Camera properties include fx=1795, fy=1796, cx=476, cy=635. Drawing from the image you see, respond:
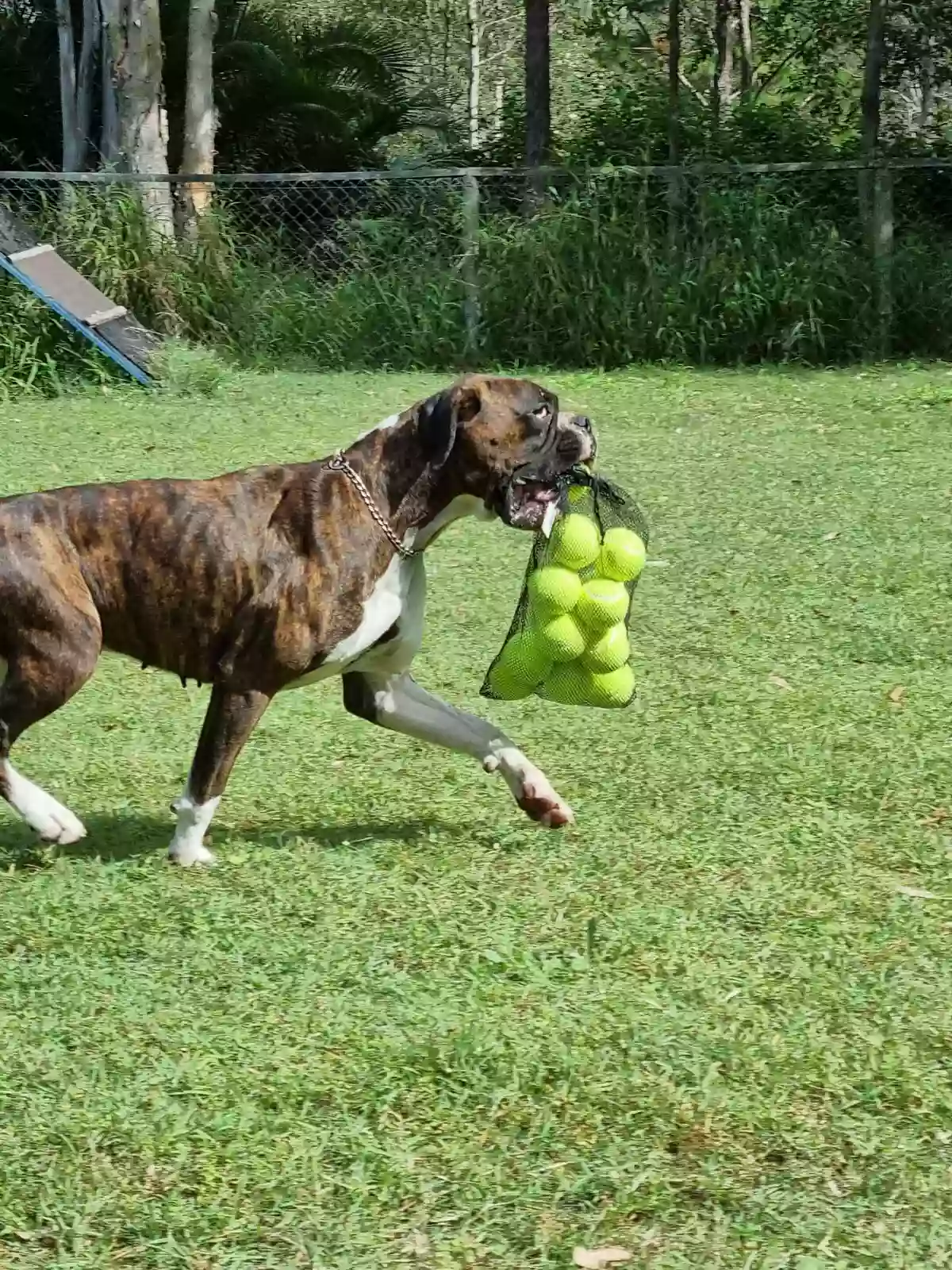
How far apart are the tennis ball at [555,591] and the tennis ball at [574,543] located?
0.03m

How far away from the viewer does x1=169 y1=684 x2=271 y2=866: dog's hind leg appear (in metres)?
5.11

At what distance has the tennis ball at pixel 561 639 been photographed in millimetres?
5352

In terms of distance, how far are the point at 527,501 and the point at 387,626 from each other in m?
0.54

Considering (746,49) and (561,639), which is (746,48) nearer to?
(746,49)

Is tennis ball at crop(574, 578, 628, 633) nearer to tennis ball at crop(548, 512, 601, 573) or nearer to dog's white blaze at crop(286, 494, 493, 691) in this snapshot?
tennis ball at crop(548, 512, 601, 573)

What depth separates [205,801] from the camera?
203 inches

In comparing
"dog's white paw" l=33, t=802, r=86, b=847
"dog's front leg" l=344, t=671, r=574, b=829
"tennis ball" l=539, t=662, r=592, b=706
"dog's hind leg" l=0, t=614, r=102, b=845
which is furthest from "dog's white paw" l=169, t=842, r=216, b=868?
"tennis ball" l=539, t=662, r=592, b=706

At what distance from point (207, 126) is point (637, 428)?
6601 millimetres

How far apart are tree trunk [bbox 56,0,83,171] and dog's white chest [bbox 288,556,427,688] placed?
1390cm

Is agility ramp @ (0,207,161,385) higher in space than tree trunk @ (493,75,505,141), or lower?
lower

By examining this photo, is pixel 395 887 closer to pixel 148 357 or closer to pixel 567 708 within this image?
pixel 567 708

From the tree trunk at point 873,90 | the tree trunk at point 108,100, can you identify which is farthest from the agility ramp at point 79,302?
the tree trunk at point 873,90

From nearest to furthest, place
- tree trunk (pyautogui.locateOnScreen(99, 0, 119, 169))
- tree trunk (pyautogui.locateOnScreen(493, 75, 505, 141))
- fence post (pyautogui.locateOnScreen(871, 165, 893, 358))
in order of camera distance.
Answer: fence post (pyautogui.locateOnScreen(871, 165, 893, 358)) → tree trunk (pyautogui.locateOnScreen(99, 0, 119, 169)) → tree trunk (pyautogui.locateOnScreen(493, 75, 505, 141))

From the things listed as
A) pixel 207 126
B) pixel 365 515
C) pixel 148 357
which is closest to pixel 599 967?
pixel 365 515
